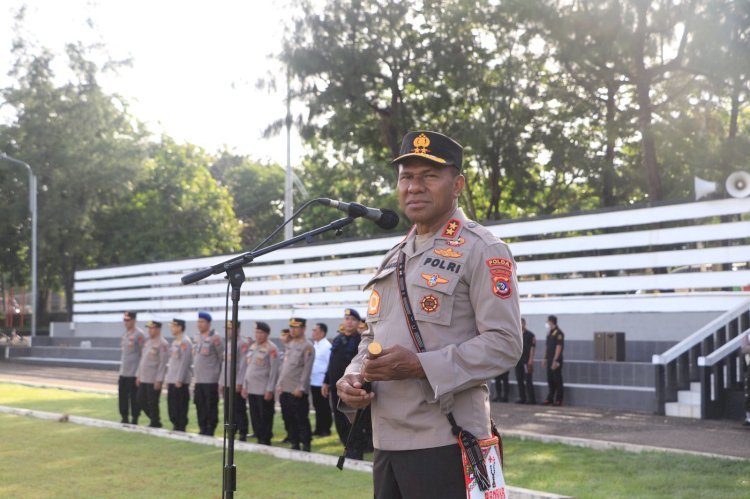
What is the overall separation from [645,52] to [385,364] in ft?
66.9

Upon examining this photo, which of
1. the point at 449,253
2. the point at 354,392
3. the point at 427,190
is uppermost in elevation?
the point at 427,190

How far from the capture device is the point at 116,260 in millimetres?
46750

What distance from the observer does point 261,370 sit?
14688mm

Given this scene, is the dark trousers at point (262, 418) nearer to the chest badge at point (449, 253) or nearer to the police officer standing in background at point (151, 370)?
the police officer standing in background at point (151, 370)

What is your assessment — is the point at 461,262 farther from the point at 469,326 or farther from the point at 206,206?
the point at 206,206

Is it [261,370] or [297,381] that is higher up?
[261,370]

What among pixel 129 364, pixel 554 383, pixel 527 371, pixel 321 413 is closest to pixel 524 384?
pixel 527 371

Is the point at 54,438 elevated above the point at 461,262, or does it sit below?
below

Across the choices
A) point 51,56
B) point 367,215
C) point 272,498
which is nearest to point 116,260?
point 51,56

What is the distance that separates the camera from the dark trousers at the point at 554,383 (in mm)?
17812

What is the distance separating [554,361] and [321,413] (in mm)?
4857

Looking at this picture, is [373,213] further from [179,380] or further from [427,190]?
[179,380]

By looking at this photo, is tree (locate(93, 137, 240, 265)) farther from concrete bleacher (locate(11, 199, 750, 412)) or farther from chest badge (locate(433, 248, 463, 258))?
chest badge (locate(433, 248, 463, 258))

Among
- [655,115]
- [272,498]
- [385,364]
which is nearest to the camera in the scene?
[385,364]
